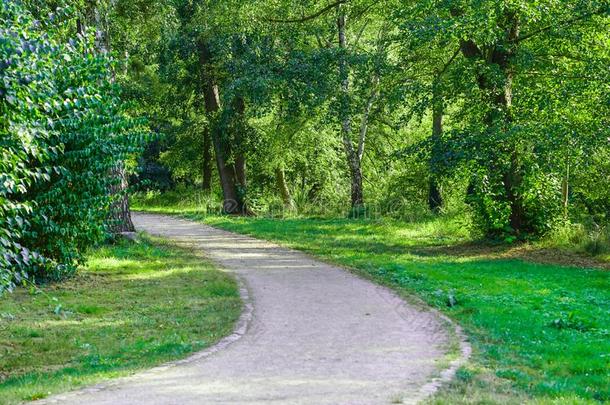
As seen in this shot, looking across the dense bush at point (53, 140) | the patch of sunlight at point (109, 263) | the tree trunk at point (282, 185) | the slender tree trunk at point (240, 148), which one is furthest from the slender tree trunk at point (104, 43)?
the tree trunk at point (282, 185)

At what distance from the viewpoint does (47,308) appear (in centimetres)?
1095

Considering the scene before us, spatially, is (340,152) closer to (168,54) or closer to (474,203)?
(168,54)

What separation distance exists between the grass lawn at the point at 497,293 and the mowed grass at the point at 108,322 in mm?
3396

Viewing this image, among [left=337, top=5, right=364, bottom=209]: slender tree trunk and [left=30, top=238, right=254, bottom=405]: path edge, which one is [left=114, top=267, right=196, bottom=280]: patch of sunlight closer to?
[left=30, top=238, right=254, bottom=405]: path edge

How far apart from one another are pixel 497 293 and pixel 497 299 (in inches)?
24.6

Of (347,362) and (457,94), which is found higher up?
(457,94)

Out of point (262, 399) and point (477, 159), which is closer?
point (262, 399)

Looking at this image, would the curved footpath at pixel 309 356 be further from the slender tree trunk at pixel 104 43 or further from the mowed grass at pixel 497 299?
the slender tree trunk at pixel 104 43

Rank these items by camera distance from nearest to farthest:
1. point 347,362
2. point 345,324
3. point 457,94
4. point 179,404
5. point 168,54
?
1. point 179,404
2. point 347,362
3. point 345,324
4. point 457,94
5. point 168,54

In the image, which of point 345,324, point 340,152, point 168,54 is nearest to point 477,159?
point 345,324

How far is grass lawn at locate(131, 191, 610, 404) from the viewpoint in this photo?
6887 millimetres

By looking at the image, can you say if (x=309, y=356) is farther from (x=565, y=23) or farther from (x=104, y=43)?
(x=565, y=23)

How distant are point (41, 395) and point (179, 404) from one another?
136 cm

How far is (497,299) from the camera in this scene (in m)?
11.4
